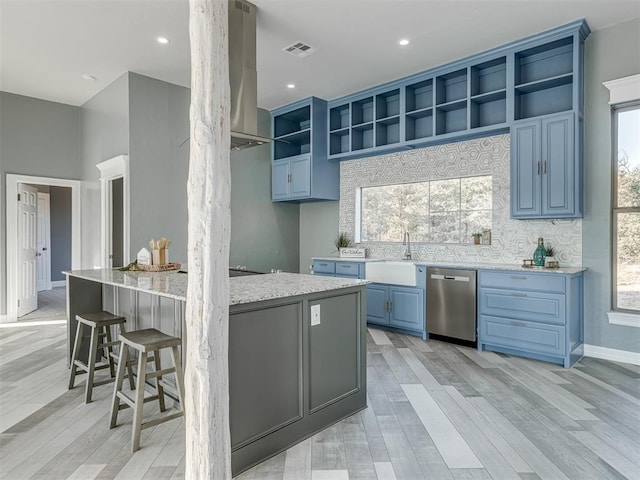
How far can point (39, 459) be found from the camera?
2199 millimetres

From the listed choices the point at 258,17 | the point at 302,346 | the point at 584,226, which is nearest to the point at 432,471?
the point at 302,346

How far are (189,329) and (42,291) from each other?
27.7 ft

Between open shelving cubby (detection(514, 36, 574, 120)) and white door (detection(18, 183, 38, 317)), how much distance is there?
6584 mm

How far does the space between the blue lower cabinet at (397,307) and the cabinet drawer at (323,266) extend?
657 millimetres

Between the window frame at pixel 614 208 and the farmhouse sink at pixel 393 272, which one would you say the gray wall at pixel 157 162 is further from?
the window frame at pixel 614 208

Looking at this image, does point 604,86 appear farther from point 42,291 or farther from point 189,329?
point 42,291

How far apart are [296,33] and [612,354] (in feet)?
14.0

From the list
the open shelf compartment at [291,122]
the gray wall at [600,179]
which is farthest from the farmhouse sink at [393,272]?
the open shelf compartment at [291,122]

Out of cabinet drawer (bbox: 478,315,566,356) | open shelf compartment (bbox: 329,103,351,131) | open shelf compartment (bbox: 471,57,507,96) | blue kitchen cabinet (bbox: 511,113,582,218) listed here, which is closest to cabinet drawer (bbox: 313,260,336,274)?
open shelf compartment (bbox: 329,103,351,131)

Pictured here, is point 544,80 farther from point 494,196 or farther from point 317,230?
point 317,230

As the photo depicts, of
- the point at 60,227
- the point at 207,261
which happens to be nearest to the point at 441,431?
the point at 207,261

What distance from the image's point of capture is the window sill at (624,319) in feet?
12.1

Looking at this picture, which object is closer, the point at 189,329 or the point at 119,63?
the point at 189,329

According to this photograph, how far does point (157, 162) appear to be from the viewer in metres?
5.06
